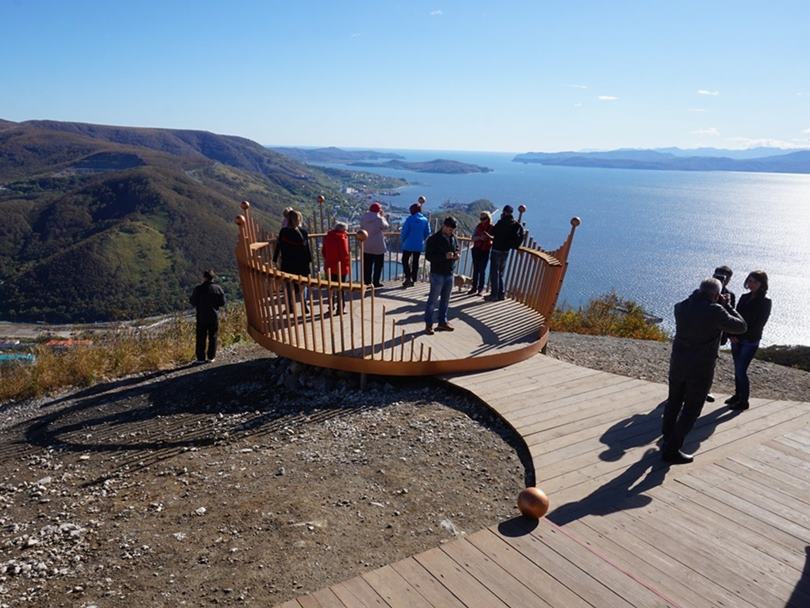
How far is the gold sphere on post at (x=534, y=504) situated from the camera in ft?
14.5

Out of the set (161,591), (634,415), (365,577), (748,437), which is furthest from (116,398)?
(748,437)

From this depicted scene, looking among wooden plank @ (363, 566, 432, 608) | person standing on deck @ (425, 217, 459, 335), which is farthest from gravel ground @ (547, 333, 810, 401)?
wooden plank @ (363, 566, 432, 608)

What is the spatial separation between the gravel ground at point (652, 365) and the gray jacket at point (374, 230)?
3.88 metres

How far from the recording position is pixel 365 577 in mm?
3773

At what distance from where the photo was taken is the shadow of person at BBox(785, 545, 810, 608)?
3598mm

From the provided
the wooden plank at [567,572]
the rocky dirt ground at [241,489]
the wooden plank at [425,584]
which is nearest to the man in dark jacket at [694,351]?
the rocky dirt ground at [241,489]

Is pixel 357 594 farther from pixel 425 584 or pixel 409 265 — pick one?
pixel 409 265

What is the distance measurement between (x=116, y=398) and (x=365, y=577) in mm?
6531

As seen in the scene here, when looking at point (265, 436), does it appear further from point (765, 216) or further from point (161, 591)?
point (765, 216)

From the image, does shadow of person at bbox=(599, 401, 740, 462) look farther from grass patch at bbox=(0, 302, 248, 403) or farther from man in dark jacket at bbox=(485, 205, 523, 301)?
grass patch at bbox=(0, 302, 248, 403)

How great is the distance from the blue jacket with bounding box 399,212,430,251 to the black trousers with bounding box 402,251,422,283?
22 cm

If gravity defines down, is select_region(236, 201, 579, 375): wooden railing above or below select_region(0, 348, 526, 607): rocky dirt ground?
above

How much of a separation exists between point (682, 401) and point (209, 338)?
8.45m

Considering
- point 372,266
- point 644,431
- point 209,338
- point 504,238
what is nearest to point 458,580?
point 644,431
